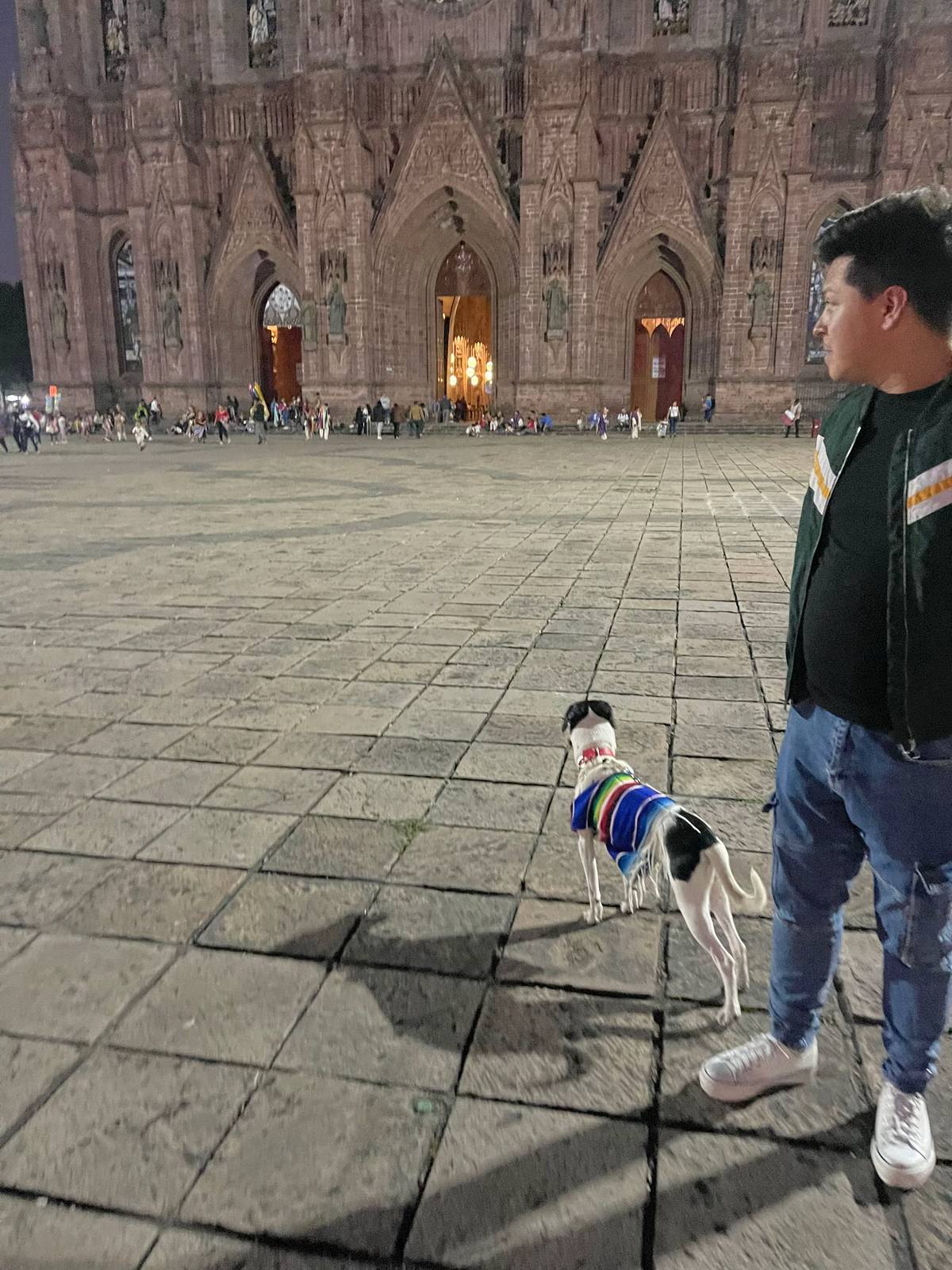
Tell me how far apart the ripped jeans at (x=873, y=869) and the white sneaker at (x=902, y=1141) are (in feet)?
0.11

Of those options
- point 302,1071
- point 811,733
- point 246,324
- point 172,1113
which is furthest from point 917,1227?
point 246,324

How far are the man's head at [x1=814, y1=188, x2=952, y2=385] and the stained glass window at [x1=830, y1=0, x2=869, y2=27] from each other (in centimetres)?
3752

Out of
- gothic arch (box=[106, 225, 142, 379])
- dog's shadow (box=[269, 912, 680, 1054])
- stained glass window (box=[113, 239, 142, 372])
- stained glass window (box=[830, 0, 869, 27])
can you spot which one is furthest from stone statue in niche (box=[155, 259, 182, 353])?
dog's shadow (box=[269, 912, 680, 1054])

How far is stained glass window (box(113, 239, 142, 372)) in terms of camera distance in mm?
37625

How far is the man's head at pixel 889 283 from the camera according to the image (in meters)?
1.58

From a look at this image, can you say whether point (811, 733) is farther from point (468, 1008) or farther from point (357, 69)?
point (357, 69)

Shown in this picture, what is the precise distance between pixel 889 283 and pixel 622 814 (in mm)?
1414

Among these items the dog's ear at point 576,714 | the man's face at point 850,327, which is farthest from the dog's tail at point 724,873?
the man's face at point 850,327

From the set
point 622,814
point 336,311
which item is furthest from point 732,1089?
point 336,311

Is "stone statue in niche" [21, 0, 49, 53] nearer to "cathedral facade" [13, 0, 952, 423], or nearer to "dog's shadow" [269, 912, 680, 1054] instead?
"cathedral facade" [13, 0, 952, 423]

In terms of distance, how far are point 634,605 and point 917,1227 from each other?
16.8 feet

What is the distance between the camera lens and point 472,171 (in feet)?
105

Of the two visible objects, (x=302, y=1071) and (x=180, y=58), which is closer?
(x=302, y=1071)

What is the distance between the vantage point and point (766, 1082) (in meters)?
1.97
